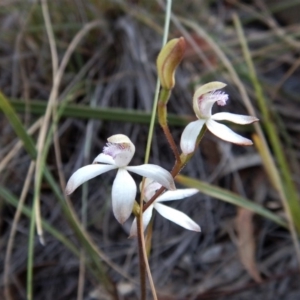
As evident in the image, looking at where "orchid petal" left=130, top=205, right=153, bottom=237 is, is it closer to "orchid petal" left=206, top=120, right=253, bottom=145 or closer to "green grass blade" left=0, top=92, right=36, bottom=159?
"orchid petal" left=206, top=120, right=253, bottom=145

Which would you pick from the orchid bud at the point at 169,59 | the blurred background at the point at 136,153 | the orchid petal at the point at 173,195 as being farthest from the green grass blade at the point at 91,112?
the orchid bud at the point at 169,59

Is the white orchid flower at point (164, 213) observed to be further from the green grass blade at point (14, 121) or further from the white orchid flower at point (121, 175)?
the green grass blade at point (14, 121)

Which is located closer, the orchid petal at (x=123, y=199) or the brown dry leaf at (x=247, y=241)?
the orchid petal at (x=123, y=199)

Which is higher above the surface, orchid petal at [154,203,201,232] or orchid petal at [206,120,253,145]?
orchid petal at [206,120,253,145]

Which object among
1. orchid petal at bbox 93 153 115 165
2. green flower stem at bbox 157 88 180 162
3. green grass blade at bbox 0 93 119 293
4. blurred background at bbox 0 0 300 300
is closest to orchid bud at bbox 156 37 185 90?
green flower stem at bbox 157 88 180 162

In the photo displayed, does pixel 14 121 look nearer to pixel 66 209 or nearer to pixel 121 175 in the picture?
pixel 66 209

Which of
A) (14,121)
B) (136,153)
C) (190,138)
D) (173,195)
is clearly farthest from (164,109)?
(136,153)
